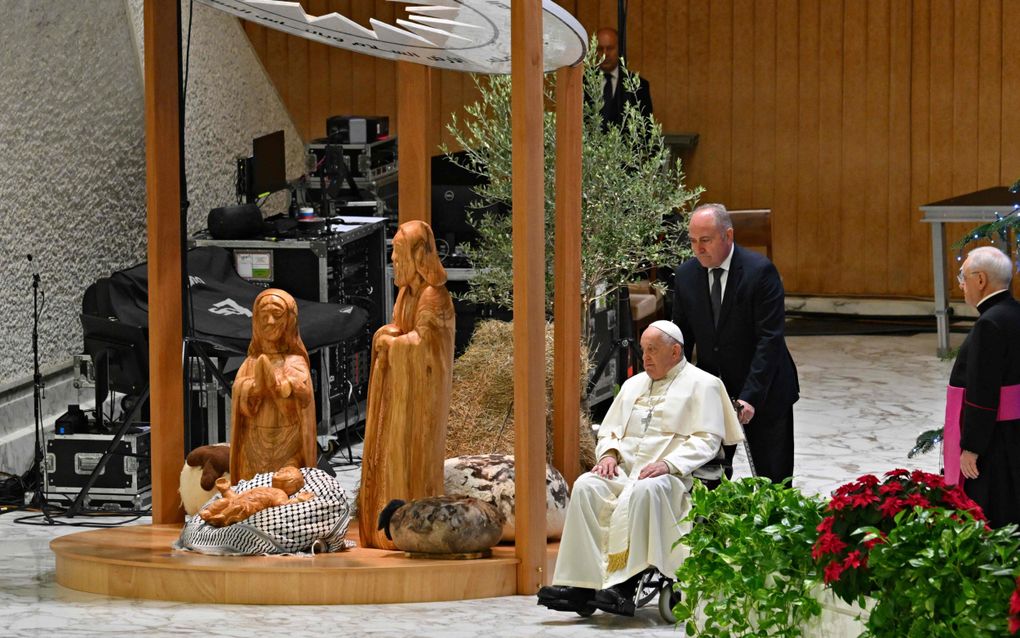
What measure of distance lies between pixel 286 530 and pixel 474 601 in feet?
2.55

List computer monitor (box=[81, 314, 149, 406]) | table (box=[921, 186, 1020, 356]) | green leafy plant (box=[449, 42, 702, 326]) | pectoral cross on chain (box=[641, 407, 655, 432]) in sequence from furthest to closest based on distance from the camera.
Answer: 1. table (box=[921, 186, 1020, 356])
2. green leafy plant (box=[449, 42, 702, 326])
3. computer monitor (box=[81, 314, 149, 406])
4. pectoral cross on chain (box=[641, 407, 655, 432])

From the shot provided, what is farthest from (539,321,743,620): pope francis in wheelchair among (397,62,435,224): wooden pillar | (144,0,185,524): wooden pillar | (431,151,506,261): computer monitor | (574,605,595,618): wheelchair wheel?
(431,151,506,261): computer monitor

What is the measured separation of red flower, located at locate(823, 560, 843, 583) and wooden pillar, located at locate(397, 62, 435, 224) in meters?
3.69

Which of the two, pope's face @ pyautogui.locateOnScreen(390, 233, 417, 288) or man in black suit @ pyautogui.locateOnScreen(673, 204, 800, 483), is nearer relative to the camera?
pope's face @ pyautogui.locateOnScreen(390, 233, 417, 288)

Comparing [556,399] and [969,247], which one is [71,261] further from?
[969,247]

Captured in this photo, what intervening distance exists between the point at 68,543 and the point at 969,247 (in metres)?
8.81

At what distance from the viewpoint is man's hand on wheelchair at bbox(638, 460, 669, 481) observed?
6.12 m

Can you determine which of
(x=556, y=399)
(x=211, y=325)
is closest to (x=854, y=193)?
(x=211, y=325)

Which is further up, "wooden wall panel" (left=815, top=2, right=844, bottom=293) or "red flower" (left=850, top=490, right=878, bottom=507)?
"wooden wall panel" (left=815, top=2, right=844, bottom=293)

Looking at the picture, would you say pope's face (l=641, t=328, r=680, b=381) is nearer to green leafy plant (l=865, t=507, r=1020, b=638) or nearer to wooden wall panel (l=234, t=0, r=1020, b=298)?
Result: green leafy plant (l=865, t=507, r=1020, b=638)

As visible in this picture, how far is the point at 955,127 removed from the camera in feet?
45.7

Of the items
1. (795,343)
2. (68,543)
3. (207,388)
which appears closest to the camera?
(68,543)

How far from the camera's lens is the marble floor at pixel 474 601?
5.65 m

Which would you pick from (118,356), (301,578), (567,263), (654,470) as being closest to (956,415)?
(654,470)
